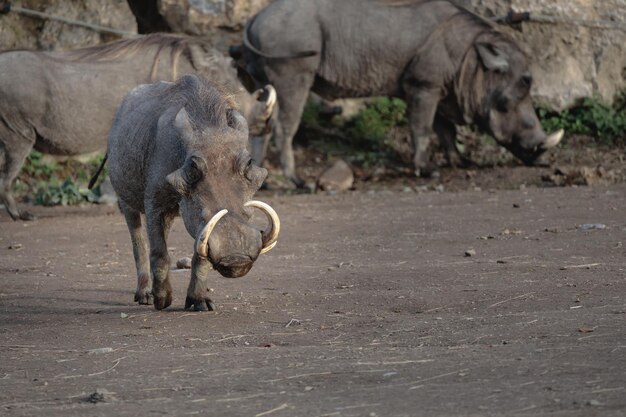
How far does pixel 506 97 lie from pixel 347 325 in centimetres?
779

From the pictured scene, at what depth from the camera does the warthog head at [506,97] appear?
12781 mm

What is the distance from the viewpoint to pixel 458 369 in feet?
14.3

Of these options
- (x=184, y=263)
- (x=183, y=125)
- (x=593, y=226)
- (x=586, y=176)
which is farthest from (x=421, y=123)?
(x=183, y=125)

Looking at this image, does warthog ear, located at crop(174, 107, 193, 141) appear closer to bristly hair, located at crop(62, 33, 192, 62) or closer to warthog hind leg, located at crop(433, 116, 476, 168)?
bristly hair, located at crop(62, 33, 192, 62)

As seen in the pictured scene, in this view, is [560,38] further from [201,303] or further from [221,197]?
[221,197]

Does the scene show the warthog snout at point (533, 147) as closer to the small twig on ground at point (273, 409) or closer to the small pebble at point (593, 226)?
the small pebble at point (593, 226)

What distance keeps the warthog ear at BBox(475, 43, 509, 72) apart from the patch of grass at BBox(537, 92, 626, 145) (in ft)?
3.99

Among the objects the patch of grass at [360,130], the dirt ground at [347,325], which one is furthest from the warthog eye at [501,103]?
Result: the dirt ground at [347,325]

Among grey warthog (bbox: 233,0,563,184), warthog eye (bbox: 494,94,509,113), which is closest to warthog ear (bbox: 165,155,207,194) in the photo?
grey warthog (bbox: 233,0,563,184)

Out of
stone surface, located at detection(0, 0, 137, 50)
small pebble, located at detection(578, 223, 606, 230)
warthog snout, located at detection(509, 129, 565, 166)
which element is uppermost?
small pebble, located at detection(578, 223, 606, 230)

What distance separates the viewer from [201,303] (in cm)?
603

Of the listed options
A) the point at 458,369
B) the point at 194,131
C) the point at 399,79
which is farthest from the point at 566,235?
the point at 399,79

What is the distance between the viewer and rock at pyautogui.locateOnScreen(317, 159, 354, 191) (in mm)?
12125

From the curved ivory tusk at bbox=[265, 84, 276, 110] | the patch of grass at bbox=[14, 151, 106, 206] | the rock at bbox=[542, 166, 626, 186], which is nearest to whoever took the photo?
the curved ivory tusk at bbox=[265, 84, 276, 110]
